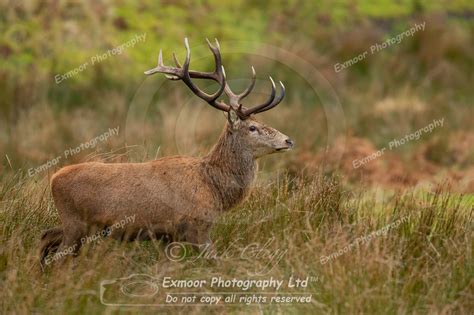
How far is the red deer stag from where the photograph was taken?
357 inches

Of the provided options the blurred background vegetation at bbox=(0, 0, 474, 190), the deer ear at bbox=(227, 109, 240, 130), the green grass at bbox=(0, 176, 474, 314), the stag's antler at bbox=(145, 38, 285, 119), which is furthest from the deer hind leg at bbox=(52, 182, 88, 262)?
the blurred background vegetation at bbox=(0, 0, 474, 190)

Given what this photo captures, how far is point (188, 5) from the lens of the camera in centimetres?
2714

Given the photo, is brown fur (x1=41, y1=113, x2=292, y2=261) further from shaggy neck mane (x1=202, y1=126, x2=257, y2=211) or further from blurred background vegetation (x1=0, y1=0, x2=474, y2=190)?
blurred background vegetation (x1=0, y1=0, x2=474, y2=190)

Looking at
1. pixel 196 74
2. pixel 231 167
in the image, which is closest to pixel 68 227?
pixel 231 167

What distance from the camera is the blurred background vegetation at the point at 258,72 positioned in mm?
17359

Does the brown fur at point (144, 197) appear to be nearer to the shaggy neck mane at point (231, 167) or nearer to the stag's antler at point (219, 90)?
the shaggy neck mane at point (231, 167)

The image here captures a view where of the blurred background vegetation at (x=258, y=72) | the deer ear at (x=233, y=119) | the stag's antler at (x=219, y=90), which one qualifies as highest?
the stag's antler at (x=219, y=90)

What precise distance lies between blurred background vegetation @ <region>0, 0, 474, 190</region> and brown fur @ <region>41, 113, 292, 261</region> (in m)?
3.72

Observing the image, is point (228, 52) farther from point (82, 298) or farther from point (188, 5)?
point (82, 298)

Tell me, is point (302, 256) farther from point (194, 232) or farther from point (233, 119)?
point (233, 119)

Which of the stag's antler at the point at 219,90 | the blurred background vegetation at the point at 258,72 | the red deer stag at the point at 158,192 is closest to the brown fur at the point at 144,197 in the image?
the red deer stag at the point at 158,192

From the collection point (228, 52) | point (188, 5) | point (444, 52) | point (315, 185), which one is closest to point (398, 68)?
point (444, 52)

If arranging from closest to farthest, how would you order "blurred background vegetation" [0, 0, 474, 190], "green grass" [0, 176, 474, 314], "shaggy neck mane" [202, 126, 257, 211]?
"green grass" [0, 176, 474, 314] → "shaggy neck mane" [202, 126, 257, 211] → "blurred background vegetation" [0, 0, 474, 190]

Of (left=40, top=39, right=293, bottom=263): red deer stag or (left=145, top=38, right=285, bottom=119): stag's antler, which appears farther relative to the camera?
(left=145, top=38, right=285, bottom=119): stag's antler
